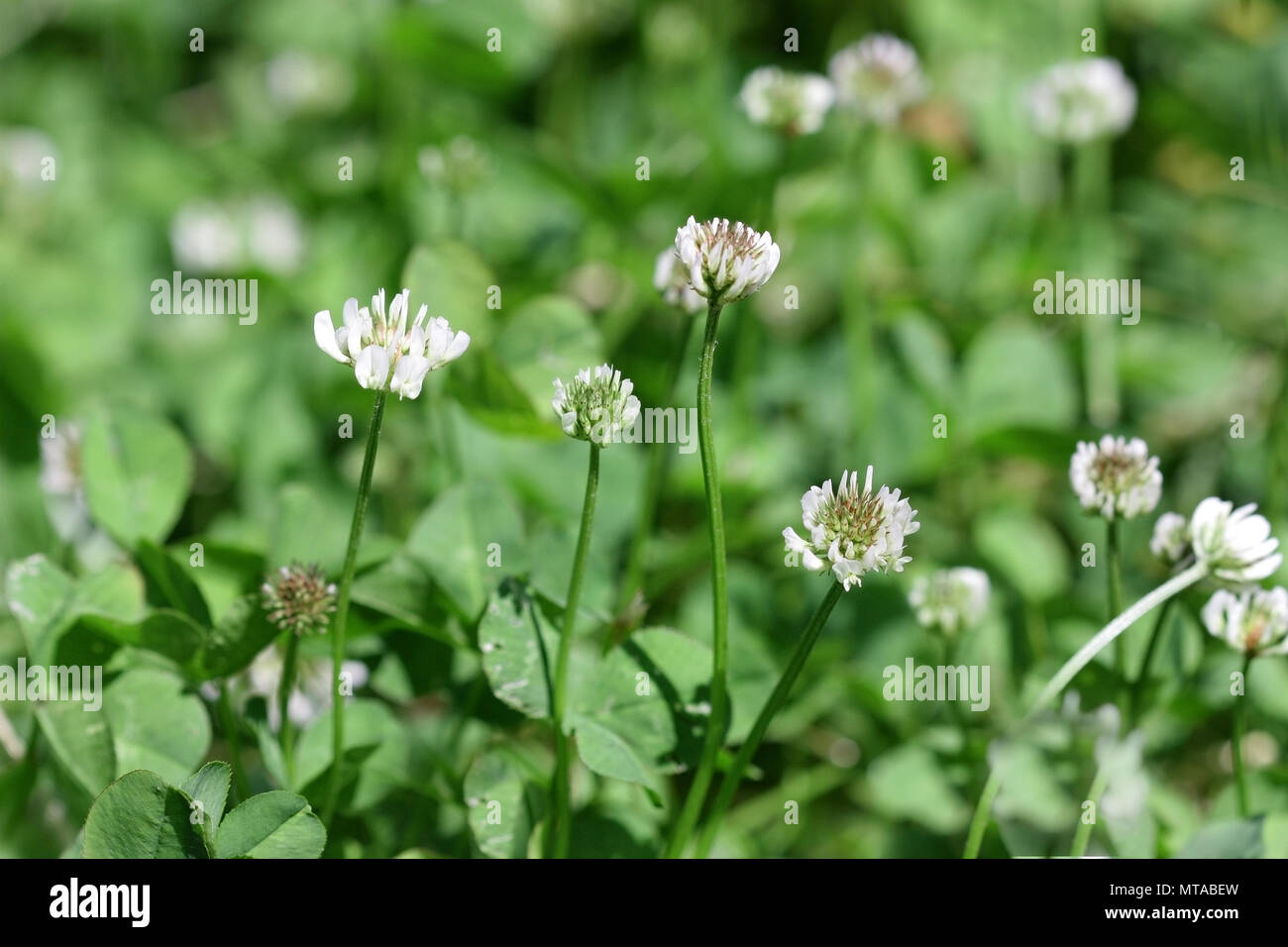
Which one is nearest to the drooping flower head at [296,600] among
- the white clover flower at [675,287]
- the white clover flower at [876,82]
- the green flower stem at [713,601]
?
the green flower stem at [713,601]

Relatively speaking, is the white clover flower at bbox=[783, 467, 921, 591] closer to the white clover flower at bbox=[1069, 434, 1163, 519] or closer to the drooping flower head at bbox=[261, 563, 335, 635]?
the white clover flower at bbox=[1069, 434, 1163, 519]

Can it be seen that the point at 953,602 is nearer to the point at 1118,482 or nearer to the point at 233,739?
the point at 1118,482

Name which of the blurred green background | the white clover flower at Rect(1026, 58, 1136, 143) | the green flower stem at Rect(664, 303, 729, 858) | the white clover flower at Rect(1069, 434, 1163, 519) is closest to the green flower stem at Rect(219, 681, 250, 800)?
the blurred green background

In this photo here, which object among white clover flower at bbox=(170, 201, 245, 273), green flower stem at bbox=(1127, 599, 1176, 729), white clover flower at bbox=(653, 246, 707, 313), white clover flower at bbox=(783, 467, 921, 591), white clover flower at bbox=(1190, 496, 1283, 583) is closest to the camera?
white clover flower at bbox=(783, 467, 921, 591)

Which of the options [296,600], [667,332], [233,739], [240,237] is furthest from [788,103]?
[240,237]

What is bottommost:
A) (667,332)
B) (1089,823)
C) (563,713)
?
(1089,823)

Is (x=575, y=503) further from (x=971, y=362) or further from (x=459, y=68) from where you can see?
(x=459, y=68)
